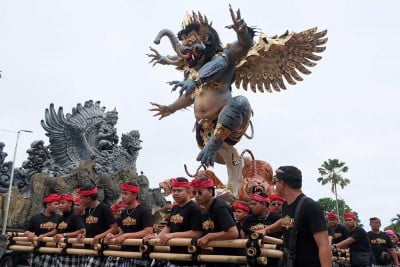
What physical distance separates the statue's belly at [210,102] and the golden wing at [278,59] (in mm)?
826

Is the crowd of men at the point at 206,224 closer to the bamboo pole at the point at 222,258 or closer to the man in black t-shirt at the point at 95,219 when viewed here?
the man in black t-shirt at the point at 95,219

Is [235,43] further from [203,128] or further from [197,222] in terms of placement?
[197,222]

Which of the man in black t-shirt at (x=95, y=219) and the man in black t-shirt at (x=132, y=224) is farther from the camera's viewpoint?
the man in black t-shirt at (x=95, y=219)

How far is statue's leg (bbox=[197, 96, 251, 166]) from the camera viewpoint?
8828 millimetres

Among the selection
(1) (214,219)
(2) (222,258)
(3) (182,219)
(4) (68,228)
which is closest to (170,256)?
(3) (182,219)

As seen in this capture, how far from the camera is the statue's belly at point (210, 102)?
912cm

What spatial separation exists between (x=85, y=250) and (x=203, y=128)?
4.31 metres

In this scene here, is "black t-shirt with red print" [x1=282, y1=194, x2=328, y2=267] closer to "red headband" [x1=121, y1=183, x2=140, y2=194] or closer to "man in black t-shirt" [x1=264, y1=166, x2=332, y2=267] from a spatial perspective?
"man in black t-shirt" [x1=264, y1=166, x2=332, y2=267]

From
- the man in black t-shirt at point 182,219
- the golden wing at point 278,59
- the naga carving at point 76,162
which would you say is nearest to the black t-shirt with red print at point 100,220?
the man in black t-shirt at point 182,219

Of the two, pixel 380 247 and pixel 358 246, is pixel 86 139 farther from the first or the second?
pixel 358 246

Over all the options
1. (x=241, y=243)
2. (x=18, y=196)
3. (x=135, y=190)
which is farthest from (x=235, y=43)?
(x=18, y=196)

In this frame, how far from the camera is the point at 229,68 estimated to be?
9344 mm

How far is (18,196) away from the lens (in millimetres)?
15320

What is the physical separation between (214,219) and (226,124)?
171 inches
